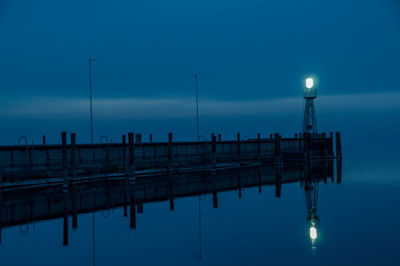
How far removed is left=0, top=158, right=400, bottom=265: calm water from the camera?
13.6 metres

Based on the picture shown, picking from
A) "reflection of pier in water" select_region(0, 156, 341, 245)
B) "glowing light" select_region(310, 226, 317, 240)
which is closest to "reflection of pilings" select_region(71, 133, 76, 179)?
"reflection of pier in water" select_region(0, 156, 341, 245)

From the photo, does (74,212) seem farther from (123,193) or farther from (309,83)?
(309,83)

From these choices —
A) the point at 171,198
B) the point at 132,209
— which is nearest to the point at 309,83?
the point at 171,198

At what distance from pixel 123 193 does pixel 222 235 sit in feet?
39.5

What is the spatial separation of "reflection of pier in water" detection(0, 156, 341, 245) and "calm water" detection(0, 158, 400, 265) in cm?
65

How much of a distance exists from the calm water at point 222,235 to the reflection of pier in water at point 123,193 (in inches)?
25.6

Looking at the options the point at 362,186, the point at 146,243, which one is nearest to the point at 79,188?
the point at 146,243

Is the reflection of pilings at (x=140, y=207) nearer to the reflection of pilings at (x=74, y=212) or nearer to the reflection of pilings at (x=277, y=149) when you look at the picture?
the reflection of pilings at (x=74, y=212)

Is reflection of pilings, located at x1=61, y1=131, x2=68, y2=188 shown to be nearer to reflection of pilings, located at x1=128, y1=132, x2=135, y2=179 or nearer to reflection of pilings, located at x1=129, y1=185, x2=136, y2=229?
reflection of pilings, located at x1=129, y1=185, x2=136, y2=229

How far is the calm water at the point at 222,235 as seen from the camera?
13.6 meters

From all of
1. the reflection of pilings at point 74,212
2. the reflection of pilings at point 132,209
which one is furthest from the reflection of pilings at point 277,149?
the reflection of pilings at point 74,212

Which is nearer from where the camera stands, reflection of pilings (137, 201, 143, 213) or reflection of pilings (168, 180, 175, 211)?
reflection of pilings (137, 201, 143, 213)

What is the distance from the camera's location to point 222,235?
662 inches

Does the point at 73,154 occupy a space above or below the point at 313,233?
above
